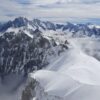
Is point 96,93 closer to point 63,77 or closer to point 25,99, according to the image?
point 63,77

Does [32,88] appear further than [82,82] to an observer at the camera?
Yes

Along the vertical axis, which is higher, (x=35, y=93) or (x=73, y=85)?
(x=73, y=85)

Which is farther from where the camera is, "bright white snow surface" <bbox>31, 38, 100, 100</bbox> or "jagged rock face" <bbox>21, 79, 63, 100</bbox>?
"jagged rock face" <bbox>21, 79, 63, 100</bbox>

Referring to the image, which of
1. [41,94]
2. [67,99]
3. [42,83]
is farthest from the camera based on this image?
[42,83]

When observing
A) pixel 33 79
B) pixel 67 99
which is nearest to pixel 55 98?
pixel 67 99

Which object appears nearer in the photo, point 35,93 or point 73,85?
point 73,85

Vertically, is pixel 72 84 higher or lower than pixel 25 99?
higher

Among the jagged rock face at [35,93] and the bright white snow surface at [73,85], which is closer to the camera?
the bright white snow surface at [73,85]

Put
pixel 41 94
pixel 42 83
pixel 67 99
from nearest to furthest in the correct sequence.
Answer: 1. pixel 67 99
2. pixel 41 94
3. pixel 42 83

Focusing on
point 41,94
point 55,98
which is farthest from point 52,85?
point 55,98
